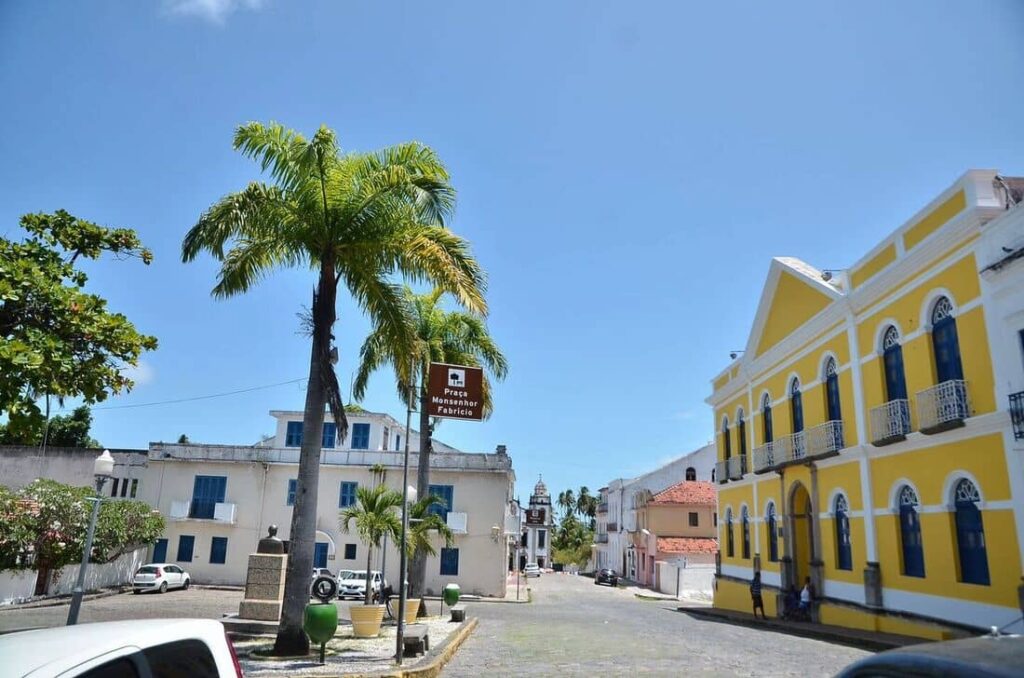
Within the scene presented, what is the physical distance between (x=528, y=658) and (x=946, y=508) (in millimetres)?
9770

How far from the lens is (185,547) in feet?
114

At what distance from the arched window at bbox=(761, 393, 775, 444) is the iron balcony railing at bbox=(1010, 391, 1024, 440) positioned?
1311 cm

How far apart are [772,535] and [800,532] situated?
1707mm

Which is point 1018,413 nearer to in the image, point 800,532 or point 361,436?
point 800,532

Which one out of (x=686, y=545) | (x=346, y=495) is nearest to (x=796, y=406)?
(x=346, y=495)

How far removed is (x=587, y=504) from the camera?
391 feet

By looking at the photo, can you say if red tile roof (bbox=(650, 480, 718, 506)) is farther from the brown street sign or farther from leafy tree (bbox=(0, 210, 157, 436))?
leafy tree (bbox=(0, 210, 157, 436))

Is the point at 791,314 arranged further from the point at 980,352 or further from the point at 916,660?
the point at 916,660

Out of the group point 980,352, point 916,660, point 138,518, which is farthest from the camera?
point 138,518

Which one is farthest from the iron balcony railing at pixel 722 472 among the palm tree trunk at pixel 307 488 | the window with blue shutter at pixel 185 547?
the window with blue shutter at pixel 185 547

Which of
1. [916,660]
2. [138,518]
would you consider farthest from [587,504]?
[916,660]

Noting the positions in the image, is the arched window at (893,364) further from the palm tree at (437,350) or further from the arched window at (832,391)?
the palm tree at (437,350)

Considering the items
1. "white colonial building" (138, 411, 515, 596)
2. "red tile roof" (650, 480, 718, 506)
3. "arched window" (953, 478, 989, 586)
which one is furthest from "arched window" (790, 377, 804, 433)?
"red tile roof" (650, 480, 718, 506)

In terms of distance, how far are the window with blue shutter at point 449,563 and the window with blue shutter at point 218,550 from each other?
410 inches
